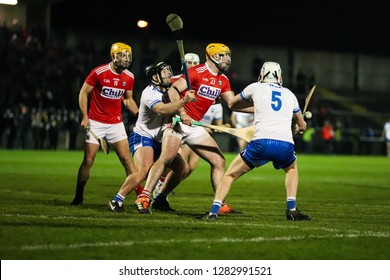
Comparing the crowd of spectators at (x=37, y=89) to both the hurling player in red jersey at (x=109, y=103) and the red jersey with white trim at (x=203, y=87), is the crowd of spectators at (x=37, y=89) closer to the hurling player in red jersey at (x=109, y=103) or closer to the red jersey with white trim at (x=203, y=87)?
the hurling player in red jersey at (x=109, y=103)

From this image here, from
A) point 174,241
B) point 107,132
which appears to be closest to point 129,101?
point 107,132

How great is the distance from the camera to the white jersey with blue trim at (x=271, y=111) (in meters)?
10.9

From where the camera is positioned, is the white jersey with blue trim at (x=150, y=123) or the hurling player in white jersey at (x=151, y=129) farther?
the white jersey with blue trim at (x=150, y=123)

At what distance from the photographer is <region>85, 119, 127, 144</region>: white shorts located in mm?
13195

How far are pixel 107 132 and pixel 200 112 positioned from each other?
5.53ft

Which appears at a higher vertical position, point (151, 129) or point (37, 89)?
point (37, 89)

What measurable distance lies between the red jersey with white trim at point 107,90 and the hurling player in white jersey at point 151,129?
2.11 ft

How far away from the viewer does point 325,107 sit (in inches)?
1981

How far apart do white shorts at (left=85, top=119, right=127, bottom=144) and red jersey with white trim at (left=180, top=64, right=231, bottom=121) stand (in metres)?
1.43

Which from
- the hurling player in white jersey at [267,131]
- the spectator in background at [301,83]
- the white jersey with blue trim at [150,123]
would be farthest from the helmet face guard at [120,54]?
the spectator in background at [301,83]

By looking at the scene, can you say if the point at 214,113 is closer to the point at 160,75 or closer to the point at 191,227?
the point at 160,75

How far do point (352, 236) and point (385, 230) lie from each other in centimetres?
87

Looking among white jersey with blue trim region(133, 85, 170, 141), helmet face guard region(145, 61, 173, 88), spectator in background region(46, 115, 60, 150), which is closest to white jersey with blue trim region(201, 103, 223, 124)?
white jersey with blue trim region(133, 85, 170, 141)

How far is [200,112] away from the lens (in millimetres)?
12266
